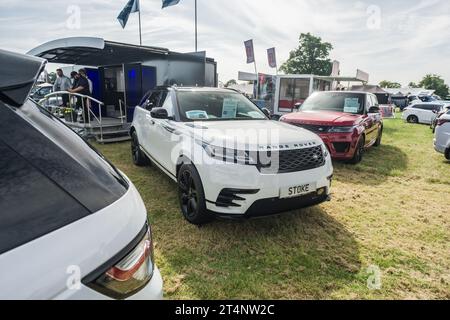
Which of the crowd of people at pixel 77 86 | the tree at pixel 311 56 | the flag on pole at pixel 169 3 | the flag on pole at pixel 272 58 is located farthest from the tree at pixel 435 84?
the crowd of people at pixel 77 86

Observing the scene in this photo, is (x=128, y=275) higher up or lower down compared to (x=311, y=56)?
lower down

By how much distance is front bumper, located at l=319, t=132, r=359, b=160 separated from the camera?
600 cm

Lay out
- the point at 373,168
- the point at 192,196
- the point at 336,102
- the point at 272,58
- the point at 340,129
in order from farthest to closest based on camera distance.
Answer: the point at 272,58 < the point at 336,102 < the point at 373,168 < the point at 340,129 < the point at 192,196

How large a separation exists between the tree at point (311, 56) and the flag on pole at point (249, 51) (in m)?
38.7

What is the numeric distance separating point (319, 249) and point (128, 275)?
2.51 m

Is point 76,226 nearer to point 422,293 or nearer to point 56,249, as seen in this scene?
point 56,249

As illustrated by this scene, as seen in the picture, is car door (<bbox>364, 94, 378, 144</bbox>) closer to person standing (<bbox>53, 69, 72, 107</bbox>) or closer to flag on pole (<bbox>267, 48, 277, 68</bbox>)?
person standing (<bbox>53, 69, 72, 107</bbox>)

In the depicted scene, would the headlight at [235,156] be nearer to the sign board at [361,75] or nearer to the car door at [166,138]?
the car door at [166,138]

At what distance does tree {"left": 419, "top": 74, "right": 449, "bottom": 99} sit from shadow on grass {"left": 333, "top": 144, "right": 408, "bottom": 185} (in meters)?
92.7

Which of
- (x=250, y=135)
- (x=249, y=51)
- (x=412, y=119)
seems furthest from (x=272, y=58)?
(x=250, y=135)

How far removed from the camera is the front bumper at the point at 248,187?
2.85 metres

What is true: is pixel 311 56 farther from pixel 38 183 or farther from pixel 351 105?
Result: pixel 38 183

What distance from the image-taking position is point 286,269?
2.73m

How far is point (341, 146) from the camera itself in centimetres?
609
